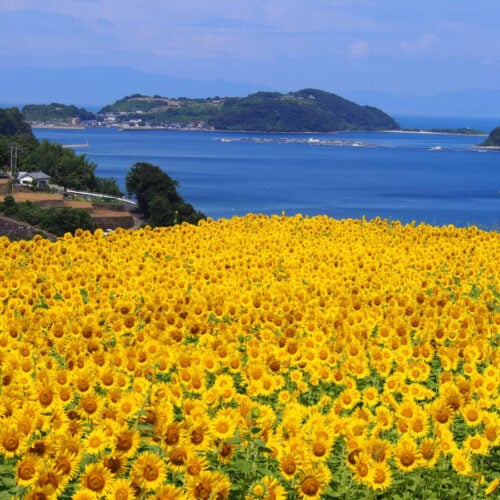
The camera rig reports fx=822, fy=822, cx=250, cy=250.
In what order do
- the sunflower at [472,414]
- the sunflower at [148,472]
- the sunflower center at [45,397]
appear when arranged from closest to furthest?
the sunflower at [148,472], the sunflower center at [45,397], the sunflower at [472,414]

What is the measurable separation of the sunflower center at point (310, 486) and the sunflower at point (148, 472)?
0.92 m

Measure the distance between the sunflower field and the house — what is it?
9663 centimetres

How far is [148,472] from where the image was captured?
486 cm

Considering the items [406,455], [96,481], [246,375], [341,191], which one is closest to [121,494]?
[96,481]

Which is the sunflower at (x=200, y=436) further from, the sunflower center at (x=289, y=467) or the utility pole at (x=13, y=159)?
the utility pole at (x=13, y=159)

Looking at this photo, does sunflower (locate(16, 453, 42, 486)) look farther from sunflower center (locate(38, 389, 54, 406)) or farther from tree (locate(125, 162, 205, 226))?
tree (locate(125, 162, 205, 226))

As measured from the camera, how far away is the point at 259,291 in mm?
10852

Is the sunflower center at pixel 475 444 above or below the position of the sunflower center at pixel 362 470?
below

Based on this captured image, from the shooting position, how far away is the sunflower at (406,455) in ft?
18.7

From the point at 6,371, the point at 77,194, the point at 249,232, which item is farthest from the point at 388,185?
the point at 6,371

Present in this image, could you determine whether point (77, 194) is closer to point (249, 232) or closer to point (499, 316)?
point (249, 232)

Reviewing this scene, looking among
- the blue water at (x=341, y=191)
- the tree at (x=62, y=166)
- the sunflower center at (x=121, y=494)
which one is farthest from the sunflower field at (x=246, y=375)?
the tree at (x=62, y=166)

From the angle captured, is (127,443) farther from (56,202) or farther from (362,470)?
(56,202)

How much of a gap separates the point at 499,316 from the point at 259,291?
3.04 metres
